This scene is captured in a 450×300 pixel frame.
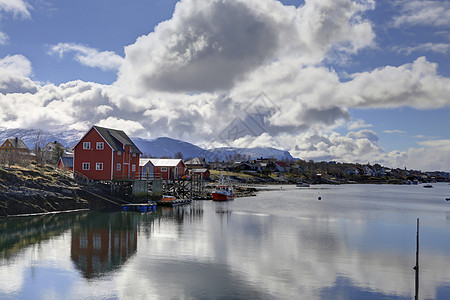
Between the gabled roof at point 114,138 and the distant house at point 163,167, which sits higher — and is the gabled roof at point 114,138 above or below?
above

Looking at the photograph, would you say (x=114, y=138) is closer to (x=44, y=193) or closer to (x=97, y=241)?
(x=44, y=193)

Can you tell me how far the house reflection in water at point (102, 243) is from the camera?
2692 cm

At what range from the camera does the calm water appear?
73.2 ft

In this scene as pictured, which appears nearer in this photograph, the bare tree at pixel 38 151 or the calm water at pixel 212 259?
the calm water at pixel 212 259

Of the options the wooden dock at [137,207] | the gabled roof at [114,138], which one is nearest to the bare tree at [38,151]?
the gabled roof at [114,138]

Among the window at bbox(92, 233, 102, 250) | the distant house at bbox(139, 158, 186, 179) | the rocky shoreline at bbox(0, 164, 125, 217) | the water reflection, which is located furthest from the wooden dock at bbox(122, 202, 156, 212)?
the distant house at bbox(139, 158, 186, 179)

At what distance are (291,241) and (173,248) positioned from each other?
12.4 meters

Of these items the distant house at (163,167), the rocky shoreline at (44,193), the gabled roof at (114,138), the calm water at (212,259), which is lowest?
the calm water at (212,259)

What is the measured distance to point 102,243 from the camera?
1373 inches

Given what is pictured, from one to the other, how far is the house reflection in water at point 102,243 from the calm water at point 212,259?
0.30ft

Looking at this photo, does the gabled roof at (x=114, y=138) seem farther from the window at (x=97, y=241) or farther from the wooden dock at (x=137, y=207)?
the window at (x=97, y=241)

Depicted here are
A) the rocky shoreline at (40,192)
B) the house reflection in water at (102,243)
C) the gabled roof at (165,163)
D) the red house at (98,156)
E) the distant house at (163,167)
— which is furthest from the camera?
the gabled roof at (165,163)

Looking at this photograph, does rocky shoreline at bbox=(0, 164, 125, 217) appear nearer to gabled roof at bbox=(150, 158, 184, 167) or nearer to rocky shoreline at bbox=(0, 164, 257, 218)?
rocky shoreline at bbox=(0, 164, 257, 218)

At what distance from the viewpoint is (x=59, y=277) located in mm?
24094
